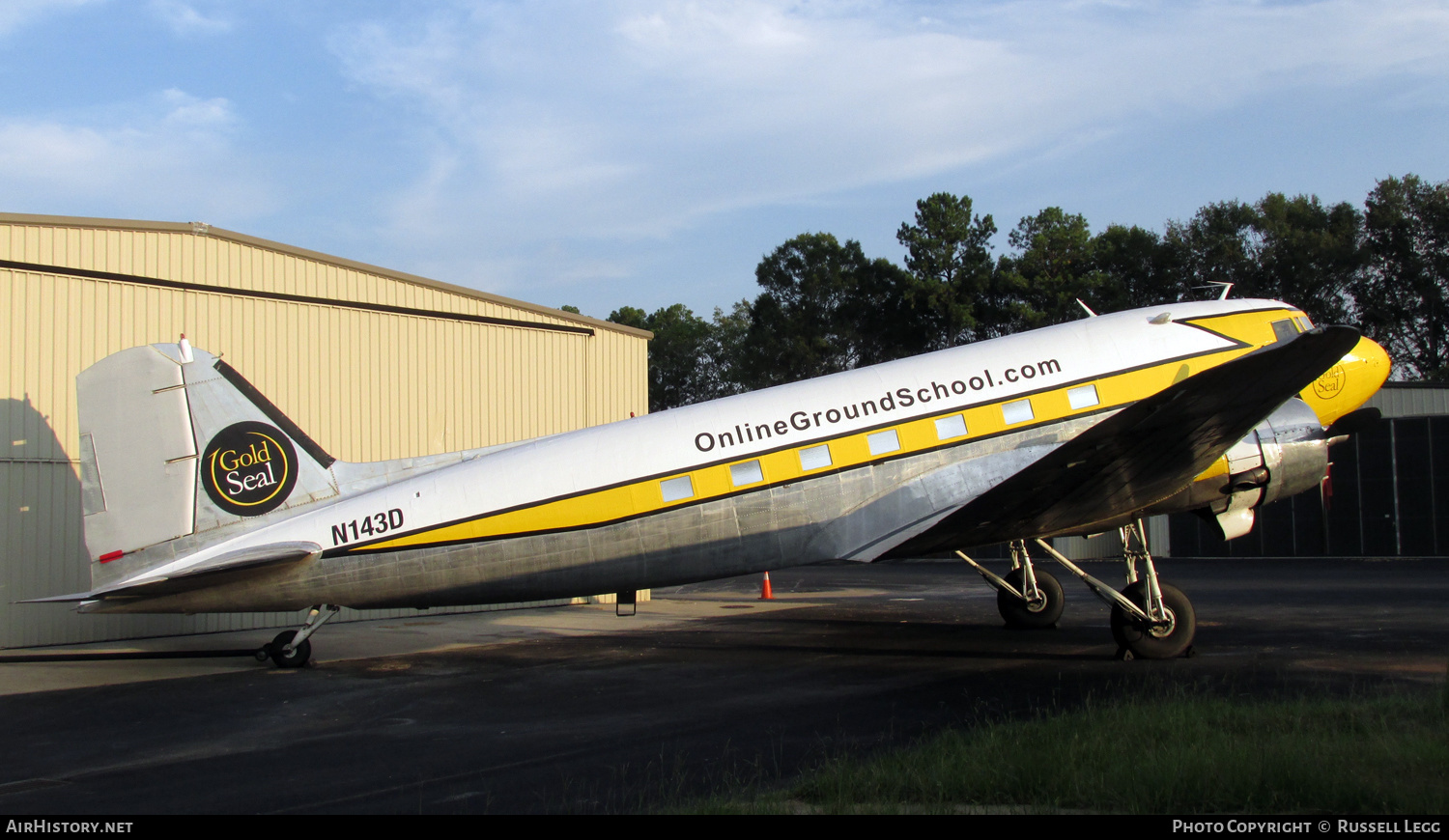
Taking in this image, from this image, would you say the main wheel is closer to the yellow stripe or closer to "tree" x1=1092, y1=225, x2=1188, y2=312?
the yellow stripe

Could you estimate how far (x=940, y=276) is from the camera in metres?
57.8

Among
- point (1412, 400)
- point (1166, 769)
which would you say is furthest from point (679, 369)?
point (1166, 769)

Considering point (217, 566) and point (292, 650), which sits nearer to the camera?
point (217, 566)

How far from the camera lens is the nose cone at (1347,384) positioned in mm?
13594

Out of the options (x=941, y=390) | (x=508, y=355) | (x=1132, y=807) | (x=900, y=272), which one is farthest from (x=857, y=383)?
(x=900, y=272)

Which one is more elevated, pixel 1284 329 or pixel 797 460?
pixel 1284 329

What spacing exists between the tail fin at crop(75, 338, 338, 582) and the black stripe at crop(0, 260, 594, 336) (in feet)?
17.6

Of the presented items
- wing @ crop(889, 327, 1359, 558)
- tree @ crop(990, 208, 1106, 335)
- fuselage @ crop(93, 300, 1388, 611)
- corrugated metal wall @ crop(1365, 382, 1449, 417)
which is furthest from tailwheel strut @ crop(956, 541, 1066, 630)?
tree @ crop(990, 208, 1106, 335)

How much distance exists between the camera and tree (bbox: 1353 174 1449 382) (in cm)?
5231

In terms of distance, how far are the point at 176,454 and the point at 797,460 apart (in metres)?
7.63

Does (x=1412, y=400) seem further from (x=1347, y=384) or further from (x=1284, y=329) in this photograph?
(x=1284, y=329)

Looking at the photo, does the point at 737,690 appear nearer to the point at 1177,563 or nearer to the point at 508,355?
the point at 508,355

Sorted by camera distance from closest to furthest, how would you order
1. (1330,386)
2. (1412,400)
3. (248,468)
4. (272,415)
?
(248,468)
(272,415)
(1330,386)
(1412,400)

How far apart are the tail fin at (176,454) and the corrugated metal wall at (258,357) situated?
4991 millimetres
